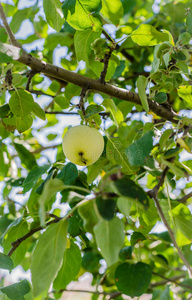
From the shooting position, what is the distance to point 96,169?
100 centimetres

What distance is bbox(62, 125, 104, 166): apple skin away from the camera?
922mm

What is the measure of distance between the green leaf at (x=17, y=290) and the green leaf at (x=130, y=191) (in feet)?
1.58

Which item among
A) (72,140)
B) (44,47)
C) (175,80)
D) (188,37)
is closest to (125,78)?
(44,47)

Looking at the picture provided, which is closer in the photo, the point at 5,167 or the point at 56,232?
the point at 56,232

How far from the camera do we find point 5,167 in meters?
1.71

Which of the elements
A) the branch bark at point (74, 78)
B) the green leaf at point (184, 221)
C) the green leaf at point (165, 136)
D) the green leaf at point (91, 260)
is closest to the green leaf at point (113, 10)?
the branch bark at point (74, 78)

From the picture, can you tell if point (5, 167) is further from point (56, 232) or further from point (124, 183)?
point (124, 183)

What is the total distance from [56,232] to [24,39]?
136 cm

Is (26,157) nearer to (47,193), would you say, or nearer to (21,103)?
(21,103)

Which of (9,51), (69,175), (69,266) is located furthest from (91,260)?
(9,51)

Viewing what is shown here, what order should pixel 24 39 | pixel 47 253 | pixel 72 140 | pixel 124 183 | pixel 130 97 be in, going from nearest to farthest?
pixel 124 183 < pixel 47 253 < pixel 72 140 < pixel 130 97 < pixel 24 39

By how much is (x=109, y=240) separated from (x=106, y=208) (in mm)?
98

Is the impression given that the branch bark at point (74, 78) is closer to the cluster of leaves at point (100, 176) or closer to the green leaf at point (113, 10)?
the cluster of leaves at point (100, 176)

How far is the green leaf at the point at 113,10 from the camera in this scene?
1.15 m
